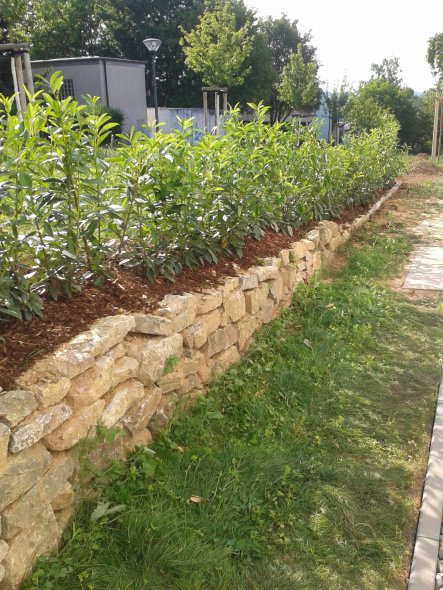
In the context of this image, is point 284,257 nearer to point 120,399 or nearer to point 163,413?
point 163,413

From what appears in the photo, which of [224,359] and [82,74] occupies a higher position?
[82,74]

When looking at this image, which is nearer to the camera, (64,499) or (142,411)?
(64,499)

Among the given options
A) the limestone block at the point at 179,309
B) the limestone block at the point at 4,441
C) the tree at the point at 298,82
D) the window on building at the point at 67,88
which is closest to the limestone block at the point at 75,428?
the limestone block at the point at 4,441

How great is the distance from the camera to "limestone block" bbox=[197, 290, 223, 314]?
12.7 feet

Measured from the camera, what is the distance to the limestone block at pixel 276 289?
5074mm

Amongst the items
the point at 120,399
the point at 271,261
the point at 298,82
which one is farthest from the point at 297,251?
the point at 298,82

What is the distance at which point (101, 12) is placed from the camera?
128ft

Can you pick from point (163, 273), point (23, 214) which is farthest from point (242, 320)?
point (23, 214)

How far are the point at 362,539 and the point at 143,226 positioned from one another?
2.30m

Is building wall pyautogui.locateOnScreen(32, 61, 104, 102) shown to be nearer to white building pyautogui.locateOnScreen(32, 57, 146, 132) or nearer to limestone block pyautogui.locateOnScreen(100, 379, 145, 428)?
white building pyautogui.locateOnScreen(32, 57, 146, 132)

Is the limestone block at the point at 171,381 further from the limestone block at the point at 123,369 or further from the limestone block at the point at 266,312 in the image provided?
the limestone block at the point at 266,312

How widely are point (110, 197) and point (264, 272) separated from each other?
152 cm

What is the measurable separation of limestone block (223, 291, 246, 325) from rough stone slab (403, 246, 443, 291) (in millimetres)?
2951

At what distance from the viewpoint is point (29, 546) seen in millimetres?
2307
